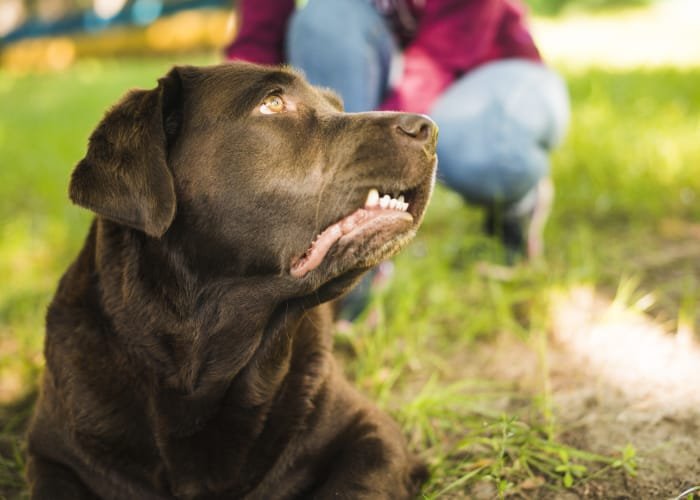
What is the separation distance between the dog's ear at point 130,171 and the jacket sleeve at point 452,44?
61.0 inches

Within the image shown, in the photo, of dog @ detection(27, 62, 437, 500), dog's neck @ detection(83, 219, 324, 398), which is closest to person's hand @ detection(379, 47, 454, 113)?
dog @ detection(27, 62, 437, 500)

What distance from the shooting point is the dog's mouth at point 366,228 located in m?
1.74

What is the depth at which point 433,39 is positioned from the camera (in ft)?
10.5

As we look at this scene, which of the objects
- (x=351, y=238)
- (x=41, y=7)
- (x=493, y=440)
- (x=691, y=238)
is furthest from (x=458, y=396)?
(x=41, y=7)

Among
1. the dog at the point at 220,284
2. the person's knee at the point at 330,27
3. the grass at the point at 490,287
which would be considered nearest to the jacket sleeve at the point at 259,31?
the person's knee at the point at 330,27

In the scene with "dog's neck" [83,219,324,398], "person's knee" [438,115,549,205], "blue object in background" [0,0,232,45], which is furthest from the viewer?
"blue object in background" [0,0,232,45]

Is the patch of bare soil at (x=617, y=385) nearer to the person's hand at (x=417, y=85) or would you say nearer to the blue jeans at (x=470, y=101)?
the blue jeans at (x=470, y=101)

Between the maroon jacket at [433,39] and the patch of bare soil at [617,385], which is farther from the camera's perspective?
the maroon jacket at [433,39]

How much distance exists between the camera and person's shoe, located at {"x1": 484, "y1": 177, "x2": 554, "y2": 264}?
10.8 feet

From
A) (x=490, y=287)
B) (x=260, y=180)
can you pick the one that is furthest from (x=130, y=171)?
(x=490, y=287)

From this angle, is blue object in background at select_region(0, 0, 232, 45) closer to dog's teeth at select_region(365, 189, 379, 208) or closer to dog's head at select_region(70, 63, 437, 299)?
dog's head at select_region(70, 63, 437, 299)

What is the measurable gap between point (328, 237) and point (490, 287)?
5.10ft

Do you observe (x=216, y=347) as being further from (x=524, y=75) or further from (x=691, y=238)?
(x=691, y=238)

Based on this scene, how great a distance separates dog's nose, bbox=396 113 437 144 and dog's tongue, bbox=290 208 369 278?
0.68 feet
